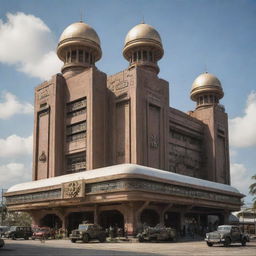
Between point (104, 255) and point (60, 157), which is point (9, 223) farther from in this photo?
point (104, 255)

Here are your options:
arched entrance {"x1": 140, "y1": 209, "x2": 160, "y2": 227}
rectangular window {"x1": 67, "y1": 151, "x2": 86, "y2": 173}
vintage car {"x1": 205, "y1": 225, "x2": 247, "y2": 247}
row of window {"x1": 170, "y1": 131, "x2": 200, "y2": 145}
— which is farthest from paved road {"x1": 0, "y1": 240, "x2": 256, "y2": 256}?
row of window {"x1": 170, "y1": 131, "x2": 200, "y2": 145}

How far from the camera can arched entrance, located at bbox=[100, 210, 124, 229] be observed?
51444mm

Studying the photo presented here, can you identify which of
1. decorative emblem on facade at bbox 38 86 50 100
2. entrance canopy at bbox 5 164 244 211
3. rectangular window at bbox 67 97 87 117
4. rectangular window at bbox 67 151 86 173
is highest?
decorative emblem on facade at bbox 38 86 50 100

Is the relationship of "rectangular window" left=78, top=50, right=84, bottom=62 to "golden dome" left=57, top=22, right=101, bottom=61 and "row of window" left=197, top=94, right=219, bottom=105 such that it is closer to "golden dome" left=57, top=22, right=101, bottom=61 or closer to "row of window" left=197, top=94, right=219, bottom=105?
"golden dome" left=57, top=22, right=101, bottom=61

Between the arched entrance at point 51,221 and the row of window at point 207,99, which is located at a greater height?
the row of window at point 207,99

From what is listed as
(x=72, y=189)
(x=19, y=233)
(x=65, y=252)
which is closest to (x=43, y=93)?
(x=72, y=189)

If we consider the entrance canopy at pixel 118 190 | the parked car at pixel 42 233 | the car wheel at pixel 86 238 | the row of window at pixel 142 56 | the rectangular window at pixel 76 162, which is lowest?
the parked car at pixel 42 233

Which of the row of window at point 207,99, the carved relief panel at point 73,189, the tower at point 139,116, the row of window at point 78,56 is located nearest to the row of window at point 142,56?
the row of window at point 78,56

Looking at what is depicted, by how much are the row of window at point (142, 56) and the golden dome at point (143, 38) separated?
4.65 feet

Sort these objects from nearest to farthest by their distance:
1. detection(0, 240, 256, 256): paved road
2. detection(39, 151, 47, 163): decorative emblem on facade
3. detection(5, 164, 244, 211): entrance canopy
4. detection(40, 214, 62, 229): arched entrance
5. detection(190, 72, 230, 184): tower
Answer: detection(0, 240, 256, 256): paved road < detection(5, 164, 244, 211): entrance canopy < detection(40, 214, 62, 229): arched entrance < detection(39, 151, 47, 163): decorative emblem on facade < detection(190, 72, 230, 184): tower

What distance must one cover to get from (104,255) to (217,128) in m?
60.2

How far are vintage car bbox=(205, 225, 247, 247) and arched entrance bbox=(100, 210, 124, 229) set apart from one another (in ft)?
67.6

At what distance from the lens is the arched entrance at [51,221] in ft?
190

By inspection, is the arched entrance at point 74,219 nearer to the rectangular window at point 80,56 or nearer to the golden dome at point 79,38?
the rectangular window at point 80,56
